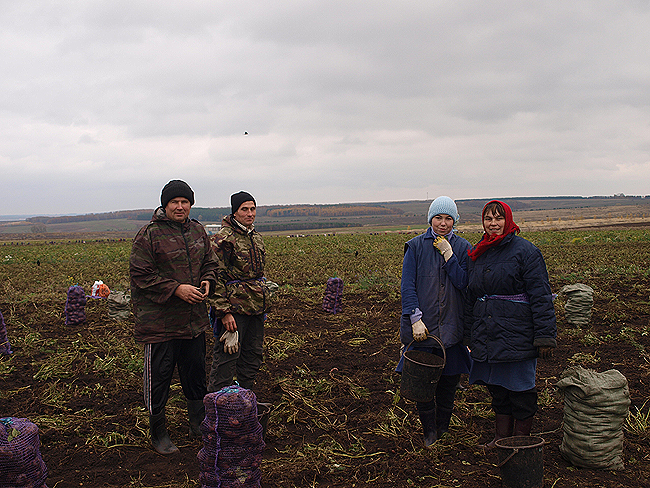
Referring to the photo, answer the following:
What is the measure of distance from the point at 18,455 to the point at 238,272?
6.68ft

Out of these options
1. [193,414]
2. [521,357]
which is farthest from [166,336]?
[521,357]

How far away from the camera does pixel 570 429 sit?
3.43 meters

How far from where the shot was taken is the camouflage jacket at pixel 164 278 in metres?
3.54

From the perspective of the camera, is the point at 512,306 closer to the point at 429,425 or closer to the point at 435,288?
the point at 435,288

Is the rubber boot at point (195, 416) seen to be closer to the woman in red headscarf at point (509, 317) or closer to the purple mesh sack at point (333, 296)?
the woman in red headscarf at point (509, 317)

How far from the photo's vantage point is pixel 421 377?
3580 mm

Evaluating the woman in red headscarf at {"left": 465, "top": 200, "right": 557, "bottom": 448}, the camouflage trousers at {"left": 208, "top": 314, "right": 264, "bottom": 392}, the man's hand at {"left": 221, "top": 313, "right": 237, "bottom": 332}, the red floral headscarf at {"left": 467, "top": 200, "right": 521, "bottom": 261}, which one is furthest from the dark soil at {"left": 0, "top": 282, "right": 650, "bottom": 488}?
the red floral headscarf at {"left": 467, "top": 200, "right": 521, "bottom": 261}

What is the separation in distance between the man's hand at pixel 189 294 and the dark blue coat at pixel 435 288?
1718mm

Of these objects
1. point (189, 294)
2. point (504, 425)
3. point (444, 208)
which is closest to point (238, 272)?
point (189, 294)

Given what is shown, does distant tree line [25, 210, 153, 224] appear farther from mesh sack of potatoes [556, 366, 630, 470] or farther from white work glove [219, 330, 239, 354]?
mesh sack of potatoes [556, 366, 630, 470]

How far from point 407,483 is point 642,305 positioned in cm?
800

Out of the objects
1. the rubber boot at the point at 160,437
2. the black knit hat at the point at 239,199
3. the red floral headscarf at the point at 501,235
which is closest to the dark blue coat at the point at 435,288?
the red floral headscarf at the point at 501,235

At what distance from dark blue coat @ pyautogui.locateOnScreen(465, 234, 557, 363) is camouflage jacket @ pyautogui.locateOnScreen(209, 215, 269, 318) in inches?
75.0

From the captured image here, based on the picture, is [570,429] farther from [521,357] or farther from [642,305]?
[642,305]
